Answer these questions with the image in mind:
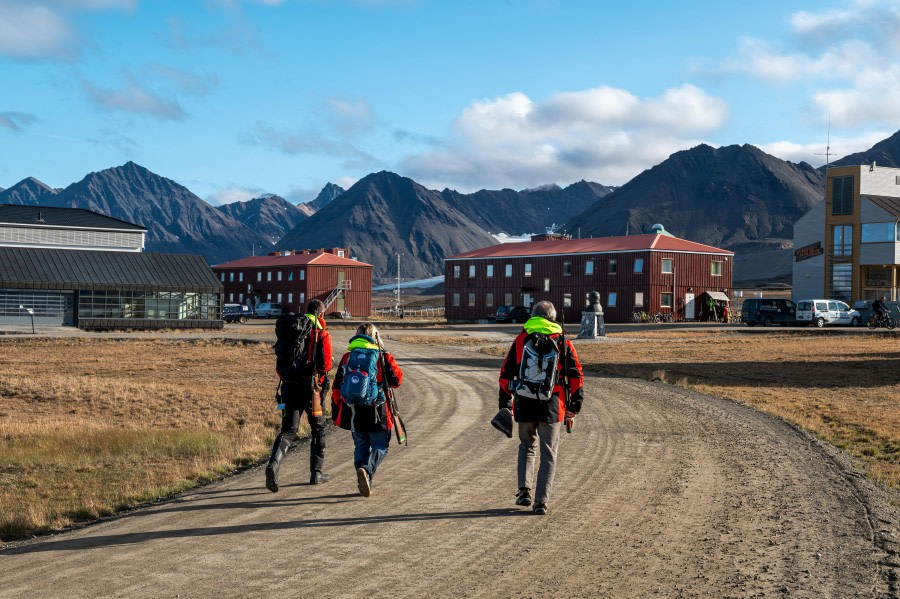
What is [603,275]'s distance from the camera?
74000 millimetres

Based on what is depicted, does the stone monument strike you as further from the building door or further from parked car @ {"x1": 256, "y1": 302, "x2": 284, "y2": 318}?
the building door

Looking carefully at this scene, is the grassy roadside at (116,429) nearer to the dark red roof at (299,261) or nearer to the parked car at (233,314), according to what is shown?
the parked car at (233,314)

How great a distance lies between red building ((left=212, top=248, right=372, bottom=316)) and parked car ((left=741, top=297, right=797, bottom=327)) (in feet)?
156

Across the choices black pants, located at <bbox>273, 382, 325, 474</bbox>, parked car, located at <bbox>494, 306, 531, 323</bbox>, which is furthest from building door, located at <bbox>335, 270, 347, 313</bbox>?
black pants, located at <bbox>273, 382, 325, 474</bbox>

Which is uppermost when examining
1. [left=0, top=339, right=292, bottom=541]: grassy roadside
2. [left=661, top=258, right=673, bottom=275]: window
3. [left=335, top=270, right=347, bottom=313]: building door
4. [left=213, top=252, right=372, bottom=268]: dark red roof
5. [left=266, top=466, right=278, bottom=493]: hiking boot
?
[left=213, top=252, right=372, bottom=268]: dark red roof

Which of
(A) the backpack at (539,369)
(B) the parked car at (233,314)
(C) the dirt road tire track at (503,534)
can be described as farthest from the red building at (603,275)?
(A) the backpack at (539,369)

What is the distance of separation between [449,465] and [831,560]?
518 centimetres

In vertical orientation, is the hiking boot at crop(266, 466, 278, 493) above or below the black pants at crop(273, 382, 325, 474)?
below

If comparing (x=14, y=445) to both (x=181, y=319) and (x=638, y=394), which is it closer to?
(x=638, y=394)

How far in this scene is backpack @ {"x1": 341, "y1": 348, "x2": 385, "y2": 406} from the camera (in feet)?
31.2

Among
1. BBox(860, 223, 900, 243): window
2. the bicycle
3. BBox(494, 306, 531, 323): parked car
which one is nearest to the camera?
the bicycle

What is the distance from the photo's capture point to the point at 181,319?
62.8 meters

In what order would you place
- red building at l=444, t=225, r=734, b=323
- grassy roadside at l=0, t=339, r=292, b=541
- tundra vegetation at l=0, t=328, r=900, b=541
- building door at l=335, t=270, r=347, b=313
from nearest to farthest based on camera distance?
Answer: grassy roadside at l=0, t=339, r=292, b=541, tundra vegetation at l=0, t=328, r=900, b=541, red building at l=444, t=225, r=734, b=323, building door at l=335, t=270, r=347, b=313

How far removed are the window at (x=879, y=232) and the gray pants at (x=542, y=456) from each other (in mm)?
65686
